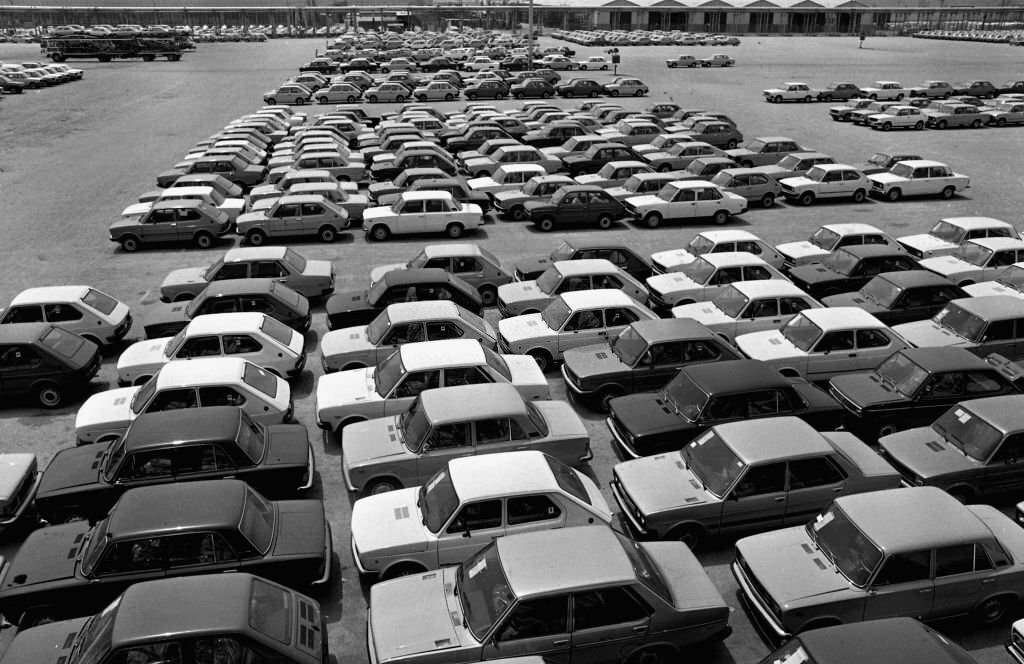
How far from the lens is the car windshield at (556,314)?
15027 millimetres

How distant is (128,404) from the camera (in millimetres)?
12047

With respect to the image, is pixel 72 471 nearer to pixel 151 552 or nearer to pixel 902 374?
pixel 151 552

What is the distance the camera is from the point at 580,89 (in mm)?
54469

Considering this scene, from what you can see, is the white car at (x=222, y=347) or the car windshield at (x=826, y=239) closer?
the white car at (x=222, y=347)

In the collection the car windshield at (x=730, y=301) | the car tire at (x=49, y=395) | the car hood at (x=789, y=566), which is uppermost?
the car windshield at (x=730, y=301)

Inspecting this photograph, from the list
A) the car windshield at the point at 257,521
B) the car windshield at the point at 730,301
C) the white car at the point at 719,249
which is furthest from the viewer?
the white car at the point at 719,249

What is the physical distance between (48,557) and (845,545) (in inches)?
355

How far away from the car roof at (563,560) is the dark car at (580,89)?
164ft

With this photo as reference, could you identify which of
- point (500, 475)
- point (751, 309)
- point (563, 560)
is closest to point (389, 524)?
point (500, 475)

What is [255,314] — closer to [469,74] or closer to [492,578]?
[492,578]

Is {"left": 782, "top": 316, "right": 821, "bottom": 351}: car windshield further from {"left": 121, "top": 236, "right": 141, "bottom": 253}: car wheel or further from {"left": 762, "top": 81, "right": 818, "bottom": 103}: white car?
{"left": 762, "top": 81, "right": 818, "bottom": 103}: white car

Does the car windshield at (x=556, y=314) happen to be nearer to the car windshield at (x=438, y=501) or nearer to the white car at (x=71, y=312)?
the car windshield at (x=438, y=501)

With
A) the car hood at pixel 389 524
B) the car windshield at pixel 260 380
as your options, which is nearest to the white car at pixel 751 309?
the car hood at pixel 389 524

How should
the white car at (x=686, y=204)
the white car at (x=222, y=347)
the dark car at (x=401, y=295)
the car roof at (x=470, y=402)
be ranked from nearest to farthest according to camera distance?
the car roof at (x=470, y=402) → the white car at (x=222, y=347) → the dark car at (x=401, y=295) → the white car at (x=686, y=204)
